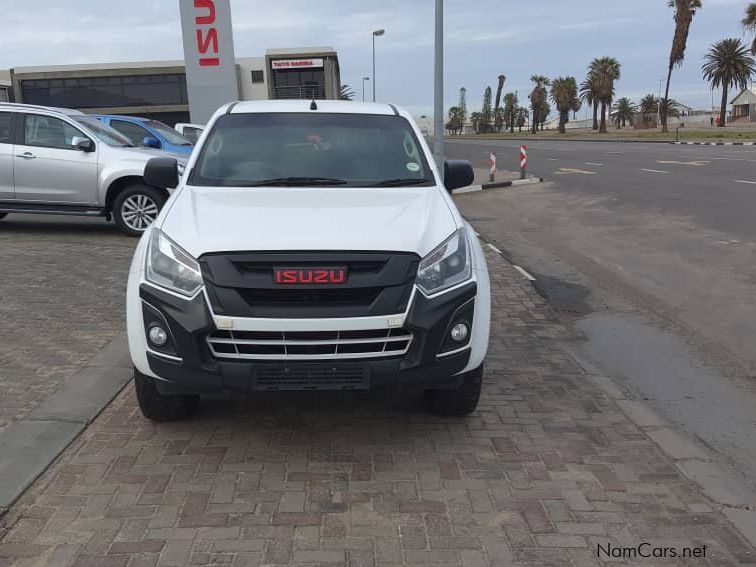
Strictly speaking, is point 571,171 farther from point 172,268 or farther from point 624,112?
point 624,112

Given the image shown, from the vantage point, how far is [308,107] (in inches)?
202

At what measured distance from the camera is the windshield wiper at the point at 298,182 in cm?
439

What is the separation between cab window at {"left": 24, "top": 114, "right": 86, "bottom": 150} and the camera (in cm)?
1000

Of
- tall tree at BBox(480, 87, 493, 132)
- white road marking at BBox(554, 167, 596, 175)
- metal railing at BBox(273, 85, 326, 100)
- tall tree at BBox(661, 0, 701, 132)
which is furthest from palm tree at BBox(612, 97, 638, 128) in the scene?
white road marking at BBox(554, 167, 596, 175)

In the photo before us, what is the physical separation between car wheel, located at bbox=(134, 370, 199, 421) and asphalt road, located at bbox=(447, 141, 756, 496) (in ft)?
9.64

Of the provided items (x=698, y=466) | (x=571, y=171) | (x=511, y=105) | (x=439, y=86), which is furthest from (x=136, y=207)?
(x=511, y=105)

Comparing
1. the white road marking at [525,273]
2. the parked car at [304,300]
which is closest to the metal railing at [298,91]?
the white road marking at [525,273]

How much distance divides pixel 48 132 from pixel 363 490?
28.6 ft

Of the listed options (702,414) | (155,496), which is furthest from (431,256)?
(702,414)

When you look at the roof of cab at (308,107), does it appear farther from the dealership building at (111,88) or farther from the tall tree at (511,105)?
the tall tree at (511,105)

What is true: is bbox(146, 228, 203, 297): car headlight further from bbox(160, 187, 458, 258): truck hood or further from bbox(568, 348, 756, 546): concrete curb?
bbox(568, 348, 756, 546): concrete curb

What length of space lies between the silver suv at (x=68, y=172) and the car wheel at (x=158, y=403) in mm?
6386

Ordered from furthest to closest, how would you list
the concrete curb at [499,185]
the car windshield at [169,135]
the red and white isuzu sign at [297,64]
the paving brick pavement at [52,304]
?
the red and white isuzu sign at [297,64]
the concrete curb at [499,185]
the car windshield at [169,135]
the paving brick pavement at [52,304]

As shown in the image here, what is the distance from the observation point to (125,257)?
340 inches
